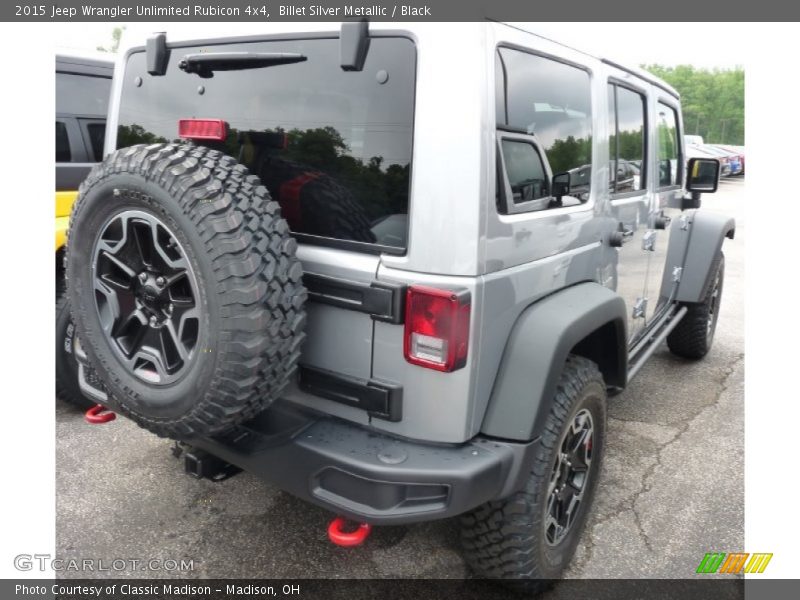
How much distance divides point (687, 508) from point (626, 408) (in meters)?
1.14

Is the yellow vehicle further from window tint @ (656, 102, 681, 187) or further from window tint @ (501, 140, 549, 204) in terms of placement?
window tint @ (656, 102, 681, 187)

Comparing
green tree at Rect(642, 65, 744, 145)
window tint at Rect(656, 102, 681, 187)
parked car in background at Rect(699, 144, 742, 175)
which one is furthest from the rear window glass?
green tree at Rect(642, 65, 744, 145)

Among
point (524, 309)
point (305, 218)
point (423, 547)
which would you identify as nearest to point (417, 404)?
point (524, 309)

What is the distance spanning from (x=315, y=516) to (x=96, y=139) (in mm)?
2851

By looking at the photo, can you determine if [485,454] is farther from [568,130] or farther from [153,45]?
[153,45]

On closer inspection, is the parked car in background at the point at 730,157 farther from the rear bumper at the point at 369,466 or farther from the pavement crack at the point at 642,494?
the rear bumper at the point at 369,466

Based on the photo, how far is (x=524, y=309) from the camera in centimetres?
222

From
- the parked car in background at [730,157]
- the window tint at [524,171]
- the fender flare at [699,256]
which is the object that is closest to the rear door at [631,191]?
the fender flare at [699,256]

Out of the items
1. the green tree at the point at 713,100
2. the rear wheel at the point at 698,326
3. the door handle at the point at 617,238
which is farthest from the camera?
the green tree at the point at 713,100

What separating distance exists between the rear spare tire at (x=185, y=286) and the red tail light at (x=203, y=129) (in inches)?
8.5

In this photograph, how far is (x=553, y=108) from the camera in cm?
240

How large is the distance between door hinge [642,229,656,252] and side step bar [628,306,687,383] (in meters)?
0.57

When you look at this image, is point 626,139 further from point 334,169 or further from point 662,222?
point 334,169

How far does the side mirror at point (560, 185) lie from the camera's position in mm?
2406
